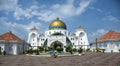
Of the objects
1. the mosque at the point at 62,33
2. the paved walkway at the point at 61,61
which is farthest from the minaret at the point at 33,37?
the paved walkway at the point at 61,61

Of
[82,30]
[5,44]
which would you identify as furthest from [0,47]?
[82,30]

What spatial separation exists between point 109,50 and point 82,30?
1084 inches

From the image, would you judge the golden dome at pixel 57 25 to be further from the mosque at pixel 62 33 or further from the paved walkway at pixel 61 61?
the paved walkway at pixel 61 61

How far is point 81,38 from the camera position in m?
80.3

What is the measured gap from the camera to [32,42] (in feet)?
266

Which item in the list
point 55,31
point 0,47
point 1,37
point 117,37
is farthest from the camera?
point 55,31

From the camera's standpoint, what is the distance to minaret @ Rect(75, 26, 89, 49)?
258ft

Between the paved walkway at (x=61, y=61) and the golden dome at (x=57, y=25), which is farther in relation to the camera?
the golden dome at (x=57, y=25)

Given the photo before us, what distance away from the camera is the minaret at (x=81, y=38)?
258ft

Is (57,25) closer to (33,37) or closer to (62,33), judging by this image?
(62,33)

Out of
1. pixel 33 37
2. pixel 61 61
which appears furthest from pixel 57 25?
pixel 61 61

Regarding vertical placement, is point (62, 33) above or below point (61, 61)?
above

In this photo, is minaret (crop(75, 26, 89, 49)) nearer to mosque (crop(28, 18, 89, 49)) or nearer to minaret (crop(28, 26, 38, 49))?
mosque (crop(28, 18, 89, 49))

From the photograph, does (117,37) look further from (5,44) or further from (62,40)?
(5,44)
